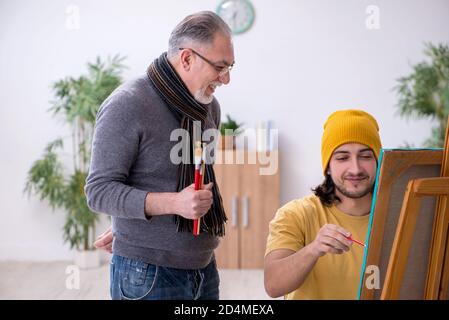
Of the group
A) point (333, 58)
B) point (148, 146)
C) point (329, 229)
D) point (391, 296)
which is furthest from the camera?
point (333, 58)

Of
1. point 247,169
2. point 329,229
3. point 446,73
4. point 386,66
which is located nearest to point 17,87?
point 247,169

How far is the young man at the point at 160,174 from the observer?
1.47 meters

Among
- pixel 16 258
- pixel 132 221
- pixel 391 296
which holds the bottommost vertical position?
pixel 16 258

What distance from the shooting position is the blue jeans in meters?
1.53

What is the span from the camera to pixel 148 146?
1518 millimetres

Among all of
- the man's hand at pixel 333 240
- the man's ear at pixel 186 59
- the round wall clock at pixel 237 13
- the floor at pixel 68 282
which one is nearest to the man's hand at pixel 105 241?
the man's ear at pixel 186 59

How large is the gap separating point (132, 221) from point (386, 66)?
386cm

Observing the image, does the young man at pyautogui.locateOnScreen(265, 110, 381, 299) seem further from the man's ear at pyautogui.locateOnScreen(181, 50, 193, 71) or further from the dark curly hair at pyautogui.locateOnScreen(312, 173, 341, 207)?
the man's ear at pyautogui.locateOnScreen(181, 50, 193, 71)

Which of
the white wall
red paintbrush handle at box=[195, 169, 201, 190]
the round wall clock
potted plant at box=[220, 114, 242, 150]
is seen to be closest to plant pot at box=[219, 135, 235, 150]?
potted plant at box=[220, 114, 242, 150]

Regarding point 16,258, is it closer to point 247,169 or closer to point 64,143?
point 64,143

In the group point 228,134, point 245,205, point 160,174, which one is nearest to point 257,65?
point 228,134

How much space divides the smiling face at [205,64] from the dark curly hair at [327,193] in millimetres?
440

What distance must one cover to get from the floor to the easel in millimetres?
2717

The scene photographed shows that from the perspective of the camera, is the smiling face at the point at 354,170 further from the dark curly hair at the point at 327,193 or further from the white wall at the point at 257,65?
the white wall at the point at 257,65
